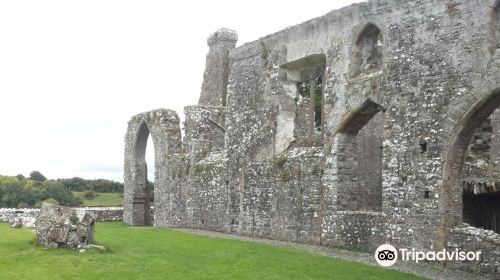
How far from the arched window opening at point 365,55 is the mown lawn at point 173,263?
446cm

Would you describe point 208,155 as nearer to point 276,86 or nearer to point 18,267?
point 276,86

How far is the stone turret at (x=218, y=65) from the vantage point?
21.7 m

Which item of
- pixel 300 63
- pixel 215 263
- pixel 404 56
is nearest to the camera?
pixel 215 263

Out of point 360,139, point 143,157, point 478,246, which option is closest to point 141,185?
point 143,157

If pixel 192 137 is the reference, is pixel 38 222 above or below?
below

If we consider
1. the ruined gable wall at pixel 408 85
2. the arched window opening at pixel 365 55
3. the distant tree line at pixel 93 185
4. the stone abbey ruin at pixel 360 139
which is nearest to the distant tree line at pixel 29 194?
the distant tree line at pixel 93 185

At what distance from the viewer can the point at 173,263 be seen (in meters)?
10.3

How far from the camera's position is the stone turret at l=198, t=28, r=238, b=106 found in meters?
21.7

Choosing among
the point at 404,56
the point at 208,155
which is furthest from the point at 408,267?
the point at 208,155

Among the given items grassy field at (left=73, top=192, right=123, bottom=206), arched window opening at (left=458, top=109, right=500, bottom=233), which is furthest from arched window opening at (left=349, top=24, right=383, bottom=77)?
grassy field at (left=73, top=192, right=123, bottom=206)

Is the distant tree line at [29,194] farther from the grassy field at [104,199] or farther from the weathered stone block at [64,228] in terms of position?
the weathered stone block at [64,228]

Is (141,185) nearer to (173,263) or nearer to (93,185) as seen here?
(173,263)

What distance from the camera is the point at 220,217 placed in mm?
18078

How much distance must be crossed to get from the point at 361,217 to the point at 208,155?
8.00 meters
